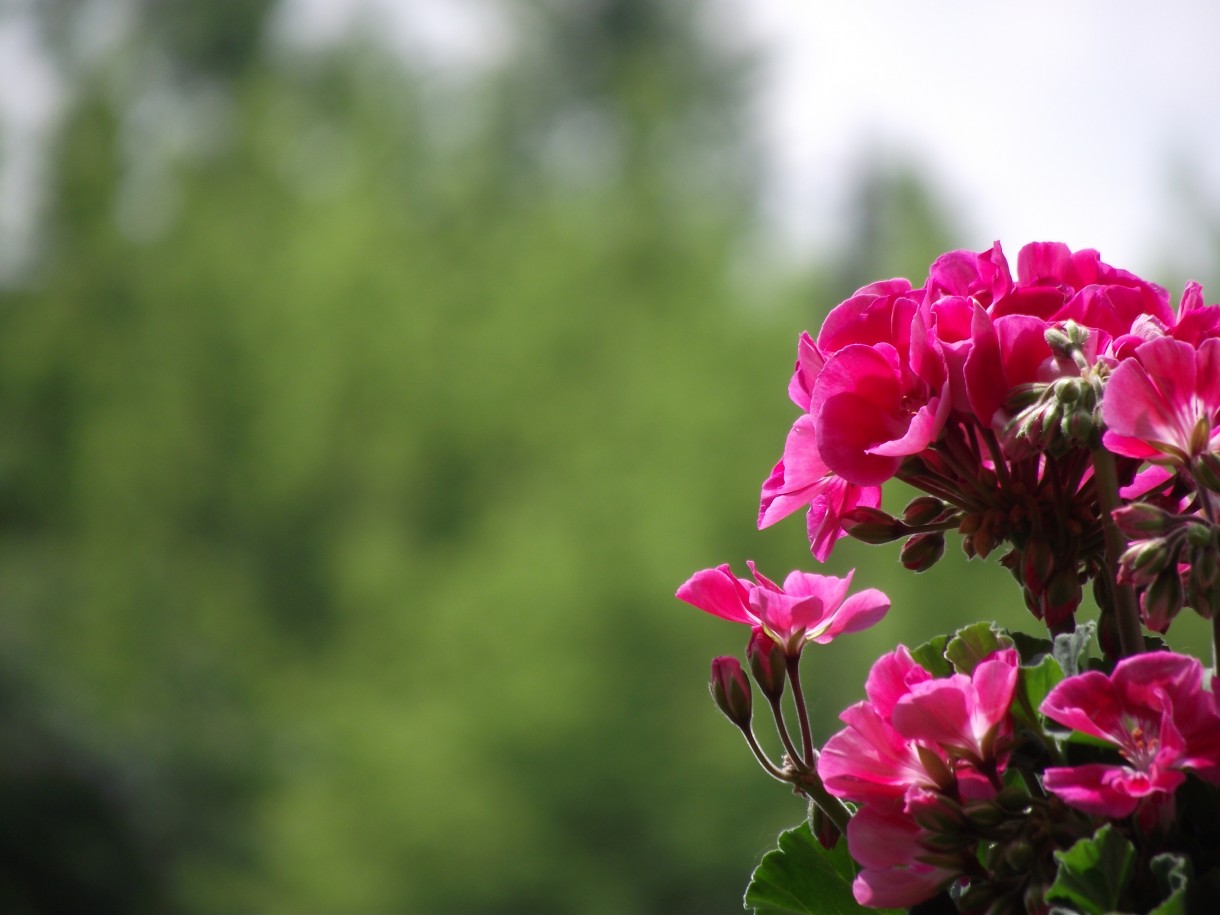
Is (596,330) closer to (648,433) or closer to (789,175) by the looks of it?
(648,433)

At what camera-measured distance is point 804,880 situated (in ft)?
2.19

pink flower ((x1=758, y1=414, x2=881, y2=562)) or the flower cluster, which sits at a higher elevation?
pink flower ((x1=758, y1=414, x2=881, y2=562))

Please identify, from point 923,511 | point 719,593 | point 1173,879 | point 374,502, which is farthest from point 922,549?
point 374,502

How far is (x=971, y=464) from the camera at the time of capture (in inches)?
25.3

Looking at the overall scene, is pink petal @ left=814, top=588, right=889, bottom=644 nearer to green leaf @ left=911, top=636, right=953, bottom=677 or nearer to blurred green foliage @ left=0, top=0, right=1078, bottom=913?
green leaf @ left=911, top=636, right=953, bottom=677

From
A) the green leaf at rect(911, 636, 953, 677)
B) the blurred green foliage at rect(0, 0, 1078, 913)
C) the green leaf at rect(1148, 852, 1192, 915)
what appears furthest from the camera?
the blurred green foliage at rect(0, 0, 1078, 913)

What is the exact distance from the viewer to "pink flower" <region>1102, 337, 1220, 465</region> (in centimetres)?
56

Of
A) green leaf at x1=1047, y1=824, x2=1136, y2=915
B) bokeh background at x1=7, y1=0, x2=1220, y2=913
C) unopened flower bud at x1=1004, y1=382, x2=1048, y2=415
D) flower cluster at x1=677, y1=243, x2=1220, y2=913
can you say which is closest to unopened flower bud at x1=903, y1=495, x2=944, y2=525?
flower cluster at x1=677, y1=243, x2=1220, y2=913

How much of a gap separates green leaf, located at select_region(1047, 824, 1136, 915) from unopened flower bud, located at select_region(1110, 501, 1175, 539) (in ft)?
0.38

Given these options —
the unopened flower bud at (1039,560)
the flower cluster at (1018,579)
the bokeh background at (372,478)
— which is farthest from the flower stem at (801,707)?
the bokeh background at (372,478)

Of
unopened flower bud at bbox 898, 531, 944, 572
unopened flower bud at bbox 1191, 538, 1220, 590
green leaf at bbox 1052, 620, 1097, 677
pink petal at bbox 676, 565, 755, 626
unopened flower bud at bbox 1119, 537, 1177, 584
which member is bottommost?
unopened flower bud at bbox 1191, 538, 1220, 590

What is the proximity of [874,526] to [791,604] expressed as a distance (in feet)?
0.27

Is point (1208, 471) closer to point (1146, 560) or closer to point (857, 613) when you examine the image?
point (1146, 560)

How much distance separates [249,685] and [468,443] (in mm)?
2747
